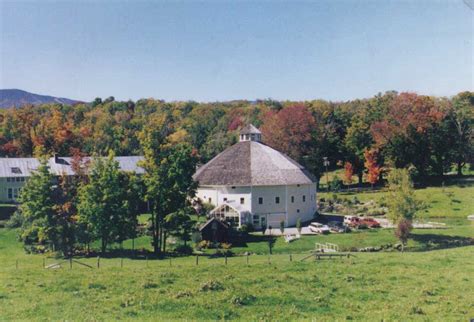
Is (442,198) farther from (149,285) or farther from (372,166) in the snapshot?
(149,285)

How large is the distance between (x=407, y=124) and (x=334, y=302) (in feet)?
192

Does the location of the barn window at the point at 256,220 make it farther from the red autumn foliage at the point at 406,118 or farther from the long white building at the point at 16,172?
the red autumn foliage at the point at 406,118

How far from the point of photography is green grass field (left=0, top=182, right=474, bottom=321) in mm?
17359

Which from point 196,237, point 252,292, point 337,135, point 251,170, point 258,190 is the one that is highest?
point 337,135

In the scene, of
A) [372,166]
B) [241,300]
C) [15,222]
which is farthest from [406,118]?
[241,300]

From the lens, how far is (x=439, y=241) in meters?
41.2

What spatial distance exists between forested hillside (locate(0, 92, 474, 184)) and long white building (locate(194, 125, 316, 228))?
889 inches

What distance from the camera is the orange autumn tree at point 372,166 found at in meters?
71.6

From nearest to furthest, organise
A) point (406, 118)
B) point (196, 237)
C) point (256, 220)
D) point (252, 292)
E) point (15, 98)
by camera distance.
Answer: point (252, 292) → point (196, 237) → point (256, 220) → point (406, 118) → point (15, 98)

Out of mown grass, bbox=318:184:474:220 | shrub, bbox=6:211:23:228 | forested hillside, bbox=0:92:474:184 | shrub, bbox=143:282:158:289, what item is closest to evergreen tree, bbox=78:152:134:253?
shrub, bbox=6:211:23:228

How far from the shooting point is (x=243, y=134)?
5825 cm

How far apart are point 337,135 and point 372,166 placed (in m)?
14.1

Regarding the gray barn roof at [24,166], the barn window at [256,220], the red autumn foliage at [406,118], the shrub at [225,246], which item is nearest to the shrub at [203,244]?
the shrub at [225,246]

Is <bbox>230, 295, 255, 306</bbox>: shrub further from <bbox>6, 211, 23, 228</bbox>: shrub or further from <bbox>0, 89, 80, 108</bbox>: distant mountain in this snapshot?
<bbox>0, 89, 80, 108</bbox>: distant mountain
